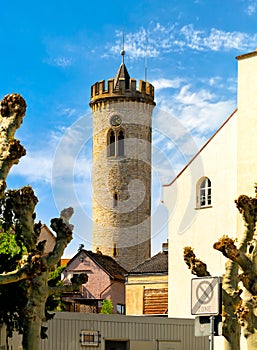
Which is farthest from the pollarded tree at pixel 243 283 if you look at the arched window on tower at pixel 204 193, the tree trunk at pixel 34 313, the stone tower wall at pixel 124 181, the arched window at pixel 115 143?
the arched window at pixel 115 143

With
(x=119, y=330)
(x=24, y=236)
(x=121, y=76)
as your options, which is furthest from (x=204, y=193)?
(x=121, y=76)

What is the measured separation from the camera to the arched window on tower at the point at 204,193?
43.1 m

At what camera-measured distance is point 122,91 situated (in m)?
94.1

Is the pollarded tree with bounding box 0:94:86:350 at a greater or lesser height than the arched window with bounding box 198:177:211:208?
lesser

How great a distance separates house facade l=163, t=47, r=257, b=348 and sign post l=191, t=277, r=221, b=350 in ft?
64.7

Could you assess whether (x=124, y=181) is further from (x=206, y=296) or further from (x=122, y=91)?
(x=206, y=296)

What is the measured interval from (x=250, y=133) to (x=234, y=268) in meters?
13.1

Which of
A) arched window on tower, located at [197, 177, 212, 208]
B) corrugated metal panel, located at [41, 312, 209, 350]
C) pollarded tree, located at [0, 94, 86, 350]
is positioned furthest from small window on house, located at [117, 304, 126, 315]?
pollarded tree, located at [0, 94, 86, 350]

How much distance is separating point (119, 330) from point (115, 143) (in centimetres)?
5993

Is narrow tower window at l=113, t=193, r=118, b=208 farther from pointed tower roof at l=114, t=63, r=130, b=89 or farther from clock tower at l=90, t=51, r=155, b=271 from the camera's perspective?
pointed tower roof at l=114, t=63, r=130, b=89

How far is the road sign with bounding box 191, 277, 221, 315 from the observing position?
792 inches

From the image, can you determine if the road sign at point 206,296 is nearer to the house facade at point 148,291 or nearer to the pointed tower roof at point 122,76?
the house facade at point 148,291

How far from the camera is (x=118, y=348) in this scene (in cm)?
3562

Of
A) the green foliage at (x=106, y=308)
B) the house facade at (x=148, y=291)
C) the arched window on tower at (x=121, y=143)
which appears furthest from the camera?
the arched window on tower at (x=121, y=143)
